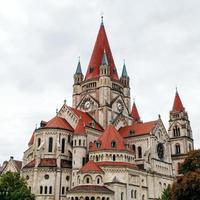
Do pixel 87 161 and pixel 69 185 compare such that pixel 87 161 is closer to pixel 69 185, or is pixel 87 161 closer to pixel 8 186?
pixel 69 185

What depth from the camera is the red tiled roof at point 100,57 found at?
8556 cm

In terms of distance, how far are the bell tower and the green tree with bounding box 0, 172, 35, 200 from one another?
149 feet

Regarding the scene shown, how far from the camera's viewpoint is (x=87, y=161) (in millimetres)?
67875

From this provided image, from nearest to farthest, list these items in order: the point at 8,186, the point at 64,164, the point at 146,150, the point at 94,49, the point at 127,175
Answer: the point at 8,186
the point at 127,175
the point at 64,164
the point at 146,150
the point at 94,49

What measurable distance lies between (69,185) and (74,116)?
1570cm

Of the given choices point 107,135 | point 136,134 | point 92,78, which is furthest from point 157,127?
point 92,78

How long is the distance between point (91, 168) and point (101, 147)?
5447mm

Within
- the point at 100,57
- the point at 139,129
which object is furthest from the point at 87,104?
the point at 139,129

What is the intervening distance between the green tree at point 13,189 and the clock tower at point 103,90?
29.5m

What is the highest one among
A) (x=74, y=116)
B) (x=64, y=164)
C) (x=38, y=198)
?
(x=74, y=116)

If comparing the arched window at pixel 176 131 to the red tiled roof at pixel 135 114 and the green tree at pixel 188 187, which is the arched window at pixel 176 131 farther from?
the green tree at pixel 188 187

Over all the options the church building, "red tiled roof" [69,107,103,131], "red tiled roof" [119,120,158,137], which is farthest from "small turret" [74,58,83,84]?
"red tiled roof" [119,120,158,137]

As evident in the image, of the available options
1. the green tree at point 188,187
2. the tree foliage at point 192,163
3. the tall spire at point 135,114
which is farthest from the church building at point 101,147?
the green tree at point 188,187

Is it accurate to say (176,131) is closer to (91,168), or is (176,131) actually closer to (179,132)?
(179,132)
